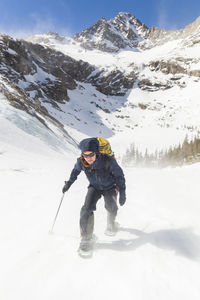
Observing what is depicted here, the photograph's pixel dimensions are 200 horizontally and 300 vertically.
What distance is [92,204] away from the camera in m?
3.40

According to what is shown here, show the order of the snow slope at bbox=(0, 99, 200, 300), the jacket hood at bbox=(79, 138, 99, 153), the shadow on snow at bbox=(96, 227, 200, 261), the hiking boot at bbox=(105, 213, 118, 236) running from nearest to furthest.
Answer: the snow slope at bbox=(0, 99, 200, 300), the jacket hood at bbox=(79, 138, 99, 153), the shadow on snow at bbox=(96, 227, 200, 261), the hiking boot at bbox=(105, 213, 118, 236)

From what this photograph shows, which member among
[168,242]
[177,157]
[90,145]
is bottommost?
[168,242]

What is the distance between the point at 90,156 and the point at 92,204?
1038 millimetres

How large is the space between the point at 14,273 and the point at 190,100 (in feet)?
704

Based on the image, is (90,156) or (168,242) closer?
(90,156)

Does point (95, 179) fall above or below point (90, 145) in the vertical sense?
below

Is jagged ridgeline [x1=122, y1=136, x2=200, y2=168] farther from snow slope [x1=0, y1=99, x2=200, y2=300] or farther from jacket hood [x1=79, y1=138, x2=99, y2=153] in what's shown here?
jacket hood [x1=79, y1=138, x2=99, y2=153]

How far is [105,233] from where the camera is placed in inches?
157

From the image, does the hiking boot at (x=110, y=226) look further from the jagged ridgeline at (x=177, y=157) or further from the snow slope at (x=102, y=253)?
the jagged ridgeline at (x=177, y=157)

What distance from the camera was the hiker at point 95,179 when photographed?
125 inches

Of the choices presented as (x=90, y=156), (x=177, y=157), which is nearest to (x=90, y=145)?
(x=90, y=156)

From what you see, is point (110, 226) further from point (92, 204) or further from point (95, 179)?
point (95, 179)

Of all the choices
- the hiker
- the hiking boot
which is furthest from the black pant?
the hiking boot

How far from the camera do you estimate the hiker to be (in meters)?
3.16
